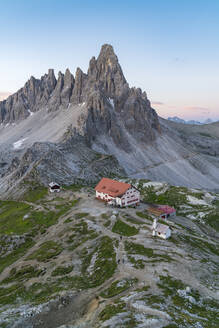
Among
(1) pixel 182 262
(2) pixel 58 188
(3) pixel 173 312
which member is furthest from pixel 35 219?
(3) pixel 173 312

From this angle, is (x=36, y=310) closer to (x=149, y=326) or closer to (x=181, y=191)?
(x=149, y=326)

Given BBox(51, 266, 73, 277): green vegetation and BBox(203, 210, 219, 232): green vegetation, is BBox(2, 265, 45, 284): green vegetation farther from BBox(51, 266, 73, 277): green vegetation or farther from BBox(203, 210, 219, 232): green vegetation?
BBox(203, 210, 219, 232): green vegetation

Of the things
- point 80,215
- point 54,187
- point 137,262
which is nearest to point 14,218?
point 54,187

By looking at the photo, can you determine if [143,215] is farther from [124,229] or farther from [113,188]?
[113,188]

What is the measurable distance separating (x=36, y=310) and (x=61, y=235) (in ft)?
121

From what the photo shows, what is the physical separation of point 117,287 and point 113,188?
54.8 meters

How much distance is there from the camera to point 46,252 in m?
63.2

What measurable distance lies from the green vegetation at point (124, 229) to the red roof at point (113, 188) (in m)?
17.3

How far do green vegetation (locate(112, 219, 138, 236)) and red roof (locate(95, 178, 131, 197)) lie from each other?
17.3 meters

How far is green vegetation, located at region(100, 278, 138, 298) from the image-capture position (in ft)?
126

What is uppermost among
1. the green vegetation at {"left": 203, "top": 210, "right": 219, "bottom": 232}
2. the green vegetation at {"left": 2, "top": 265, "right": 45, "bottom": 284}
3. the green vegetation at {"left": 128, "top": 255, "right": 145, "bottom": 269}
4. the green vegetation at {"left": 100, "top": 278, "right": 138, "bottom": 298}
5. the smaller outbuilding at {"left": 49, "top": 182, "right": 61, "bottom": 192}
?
the smaller outbuilding at {"left": 49, "top": 182, "right": 61, "bottom": 192}

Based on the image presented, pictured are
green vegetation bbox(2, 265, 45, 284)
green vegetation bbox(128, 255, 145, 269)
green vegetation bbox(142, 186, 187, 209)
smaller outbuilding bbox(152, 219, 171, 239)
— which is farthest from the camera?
green vegetation bbox(142, 186, 187, 209)

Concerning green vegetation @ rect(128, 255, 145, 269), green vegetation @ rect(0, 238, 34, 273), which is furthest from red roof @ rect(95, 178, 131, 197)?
green vegetation @ rect(128, 255, 145, 269)

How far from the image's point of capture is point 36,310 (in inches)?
1403
